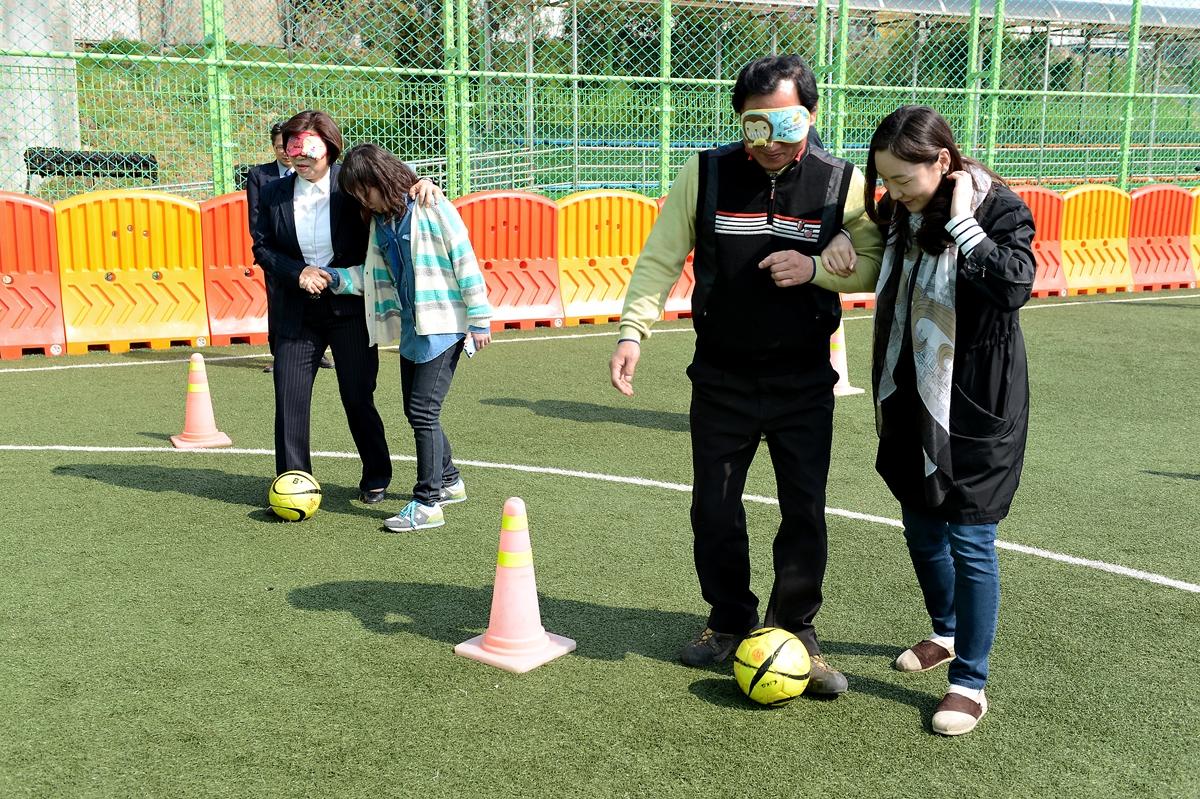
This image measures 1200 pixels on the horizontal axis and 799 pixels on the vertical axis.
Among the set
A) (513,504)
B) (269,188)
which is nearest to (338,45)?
(269,188)

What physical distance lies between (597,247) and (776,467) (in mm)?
9556

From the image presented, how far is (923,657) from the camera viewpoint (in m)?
4.66

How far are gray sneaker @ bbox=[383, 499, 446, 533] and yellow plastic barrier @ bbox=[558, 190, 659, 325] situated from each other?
7.23 m

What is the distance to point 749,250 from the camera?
425cm

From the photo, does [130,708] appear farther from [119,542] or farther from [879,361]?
[879,361]

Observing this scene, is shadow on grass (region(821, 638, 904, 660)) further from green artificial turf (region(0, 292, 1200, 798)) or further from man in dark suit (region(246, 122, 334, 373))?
man in dark suit (region(246, 122, 334, 373))

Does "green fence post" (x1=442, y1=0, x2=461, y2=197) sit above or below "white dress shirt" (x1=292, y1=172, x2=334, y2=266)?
above

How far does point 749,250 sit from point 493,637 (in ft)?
5.81

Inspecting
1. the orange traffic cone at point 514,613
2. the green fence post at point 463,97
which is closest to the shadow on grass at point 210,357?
the green fence post at point 463,97

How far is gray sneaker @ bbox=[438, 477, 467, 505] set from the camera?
6766 millimetres

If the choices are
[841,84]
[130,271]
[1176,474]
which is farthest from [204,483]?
[841,84]

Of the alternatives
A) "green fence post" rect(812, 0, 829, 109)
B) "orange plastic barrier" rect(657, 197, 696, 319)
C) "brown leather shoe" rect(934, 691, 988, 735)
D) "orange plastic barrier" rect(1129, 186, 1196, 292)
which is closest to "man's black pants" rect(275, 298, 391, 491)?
"brown leather shoe" rect(934, 691, 988, 735)

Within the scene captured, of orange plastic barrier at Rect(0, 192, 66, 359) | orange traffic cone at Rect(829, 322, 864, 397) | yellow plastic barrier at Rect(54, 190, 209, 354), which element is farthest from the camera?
yellow plastic barrier at Rect(54, 190, 209, 354)

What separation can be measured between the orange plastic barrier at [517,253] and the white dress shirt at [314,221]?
20.4 feet
